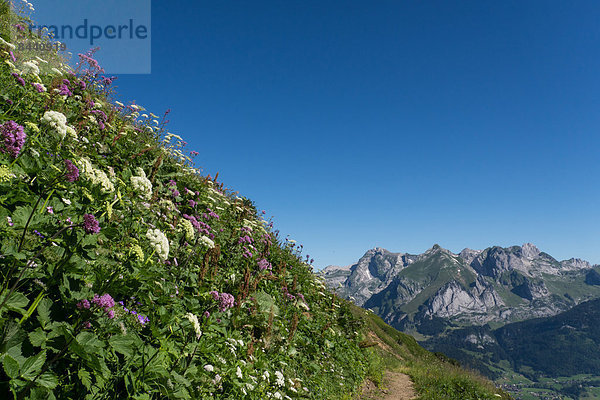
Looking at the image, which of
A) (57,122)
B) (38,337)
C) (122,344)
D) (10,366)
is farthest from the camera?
(57,122)

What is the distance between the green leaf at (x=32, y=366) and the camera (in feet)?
8.74

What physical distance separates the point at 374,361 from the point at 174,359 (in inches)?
462

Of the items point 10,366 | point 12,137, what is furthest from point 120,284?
point 12,137

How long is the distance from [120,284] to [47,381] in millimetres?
1235

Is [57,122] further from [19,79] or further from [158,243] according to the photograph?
[19,79]

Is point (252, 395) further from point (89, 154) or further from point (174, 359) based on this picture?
point (89, 154)

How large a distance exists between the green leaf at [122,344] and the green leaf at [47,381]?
0.60 m

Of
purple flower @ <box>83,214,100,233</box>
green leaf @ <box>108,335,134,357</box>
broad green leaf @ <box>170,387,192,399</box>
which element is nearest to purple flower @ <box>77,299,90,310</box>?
green leaf @ <box>108,335,134,357</box>

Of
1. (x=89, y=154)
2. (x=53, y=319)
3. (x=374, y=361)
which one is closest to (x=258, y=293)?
(x=89, y=154)

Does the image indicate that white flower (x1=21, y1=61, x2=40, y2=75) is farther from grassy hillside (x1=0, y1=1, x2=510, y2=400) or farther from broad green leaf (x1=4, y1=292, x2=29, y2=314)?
broad green leaf (x1=4, y1=292, x2=29, y2=314)

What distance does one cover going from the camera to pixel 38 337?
2951 millimetres

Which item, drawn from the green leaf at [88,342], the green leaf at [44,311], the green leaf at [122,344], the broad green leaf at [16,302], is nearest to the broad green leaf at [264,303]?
the green leaf at [122,344]

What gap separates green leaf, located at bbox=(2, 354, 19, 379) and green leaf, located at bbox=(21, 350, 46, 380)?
0.09 m

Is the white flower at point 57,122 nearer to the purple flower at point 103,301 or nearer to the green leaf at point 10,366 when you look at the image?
the purple flower at point 103,301
